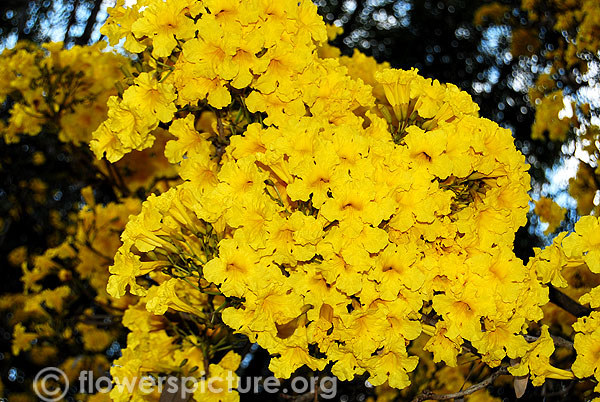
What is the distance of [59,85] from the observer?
4035mm

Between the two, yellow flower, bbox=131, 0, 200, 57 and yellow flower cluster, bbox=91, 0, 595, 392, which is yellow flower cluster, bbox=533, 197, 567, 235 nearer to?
yellow flower cluster, bbox=91, 0, 595, 392

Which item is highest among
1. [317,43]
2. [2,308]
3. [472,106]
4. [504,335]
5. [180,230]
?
[317,43]

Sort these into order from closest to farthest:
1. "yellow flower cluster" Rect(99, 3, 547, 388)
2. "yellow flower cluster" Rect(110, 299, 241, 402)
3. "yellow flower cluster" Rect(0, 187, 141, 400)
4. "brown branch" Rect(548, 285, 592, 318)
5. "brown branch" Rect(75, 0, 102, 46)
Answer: "yellow flower cluster" Rect(99, 3, 547, 388)
"yellow flower cluster" Rect(110, 299, 241, 402)
"brown branch" Rect(548, 285, 592, 318)
"yellow flower cluster" Rect(0, 187, 141, 400)
"brown branch" Rect(75, 0, 102, 46)

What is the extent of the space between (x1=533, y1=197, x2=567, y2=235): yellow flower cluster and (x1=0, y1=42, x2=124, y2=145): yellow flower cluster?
276 cm

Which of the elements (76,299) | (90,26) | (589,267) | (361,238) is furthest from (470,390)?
(90,26)

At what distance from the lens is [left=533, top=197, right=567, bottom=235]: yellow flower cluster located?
141 inches

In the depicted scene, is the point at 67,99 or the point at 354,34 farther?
the point at 354,34

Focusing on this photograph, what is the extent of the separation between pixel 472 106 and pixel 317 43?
2.03 ft

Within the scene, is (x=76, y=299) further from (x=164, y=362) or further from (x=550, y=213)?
(x=550, y=213)

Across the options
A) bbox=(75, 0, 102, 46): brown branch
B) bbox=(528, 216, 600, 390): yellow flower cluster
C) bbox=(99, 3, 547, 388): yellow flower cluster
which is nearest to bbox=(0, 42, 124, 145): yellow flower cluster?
bbox=(75, 0, 102, 46): brown branch

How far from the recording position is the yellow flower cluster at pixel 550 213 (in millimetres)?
3576

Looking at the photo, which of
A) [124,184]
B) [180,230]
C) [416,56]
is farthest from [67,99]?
[416,56]

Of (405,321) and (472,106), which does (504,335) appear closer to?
(405,321)

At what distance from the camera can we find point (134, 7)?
206cm
